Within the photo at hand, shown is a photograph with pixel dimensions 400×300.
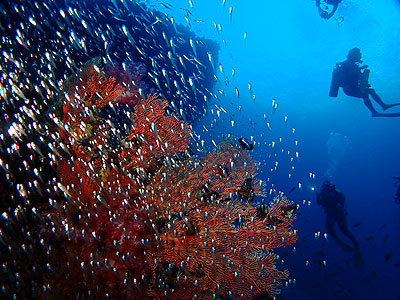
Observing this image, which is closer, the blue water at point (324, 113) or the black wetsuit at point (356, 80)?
the black wetsuit at point (356, 80)

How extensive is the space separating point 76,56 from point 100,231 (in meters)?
9.06

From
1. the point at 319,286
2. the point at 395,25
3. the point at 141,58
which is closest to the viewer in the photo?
the point at 141,58

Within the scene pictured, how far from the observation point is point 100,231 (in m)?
3.93

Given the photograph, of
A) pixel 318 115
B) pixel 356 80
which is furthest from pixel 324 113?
pixel 356 80

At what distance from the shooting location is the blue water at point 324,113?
101 ft

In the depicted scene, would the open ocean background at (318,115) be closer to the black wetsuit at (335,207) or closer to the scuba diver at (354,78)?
the black wetsuit at (335,207)

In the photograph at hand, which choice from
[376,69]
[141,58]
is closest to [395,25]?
[376,69]

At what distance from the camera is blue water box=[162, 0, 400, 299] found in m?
30.7

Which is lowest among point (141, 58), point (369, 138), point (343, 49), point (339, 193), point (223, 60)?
point (339, 193)

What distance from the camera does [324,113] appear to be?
258ft

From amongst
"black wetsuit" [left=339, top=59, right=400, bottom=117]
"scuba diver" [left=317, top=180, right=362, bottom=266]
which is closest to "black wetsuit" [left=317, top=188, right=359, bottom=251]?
"scuba diver" [left=317, top=180, right=362, bottom=266]

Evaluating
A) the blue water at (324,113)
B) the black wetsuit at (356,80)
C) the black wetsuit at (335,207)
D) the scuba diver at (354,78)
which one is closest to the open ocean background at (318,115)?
the blue water at (324,113)

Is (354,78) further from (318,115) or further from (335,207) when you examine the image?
(318,115)

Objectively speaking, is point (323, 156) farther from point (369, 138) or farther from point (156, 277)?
point (156, 277)
